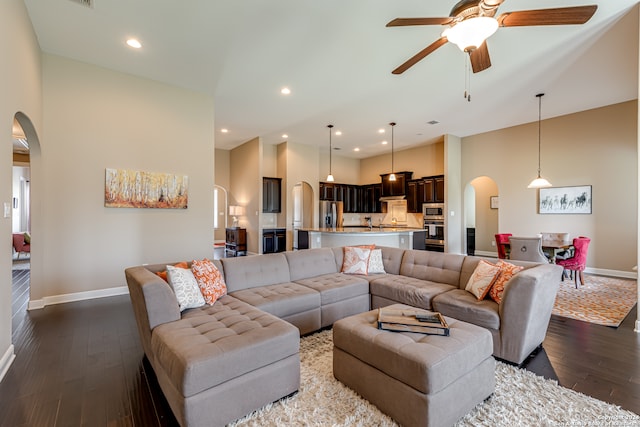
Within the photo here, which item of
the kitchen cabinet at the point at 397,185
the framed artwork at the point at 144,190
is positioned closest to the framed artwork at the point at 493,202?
the kitchen cabinet at the point at 397,185

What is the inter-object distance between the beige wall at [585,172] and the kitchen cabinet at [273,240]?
5.96 meters

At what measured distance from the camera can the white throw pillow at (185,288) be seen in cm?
249

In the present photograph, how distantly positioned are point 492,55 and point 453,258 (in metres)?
2.87

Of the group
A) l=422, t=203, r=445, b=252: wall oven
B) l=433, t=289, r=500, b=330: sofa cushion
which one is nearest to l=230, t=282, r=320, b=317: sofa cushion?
l=433, t=289, r=500, b=330: sofa cushion

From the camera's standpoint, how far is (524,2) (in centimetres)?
311

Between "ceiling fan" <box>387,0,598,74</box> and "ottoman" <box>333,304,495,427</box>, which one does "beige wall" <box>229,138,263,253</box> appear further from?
"ottoman" <box>333,304,495,427</box>

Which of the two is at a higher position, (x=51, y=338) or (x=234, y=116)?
(x=234, y=116)

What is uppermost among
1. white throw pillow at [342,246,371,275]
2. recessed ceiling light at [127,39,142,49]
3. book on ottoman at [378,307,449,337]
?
recessed ceiling light at [127,39,142,49]

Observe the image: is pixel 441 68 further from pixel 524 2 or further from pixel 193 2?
pixel 193 2

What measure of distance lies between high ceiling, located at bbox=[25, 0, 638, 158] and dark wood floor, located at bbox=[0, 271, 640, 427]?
3.47 meters

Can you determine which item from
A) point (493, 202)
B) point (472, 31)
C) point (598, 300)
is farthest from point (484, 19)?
point (493, 202)

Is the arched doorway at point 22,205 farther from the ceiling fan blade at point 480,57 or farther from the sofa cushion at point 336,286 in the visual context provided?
the ceiling fan blade at point 480,57

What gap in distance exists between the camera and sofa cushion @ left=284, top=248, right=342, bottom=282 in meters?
3.70

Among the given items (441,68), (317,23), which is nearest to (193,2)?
(317,23)
